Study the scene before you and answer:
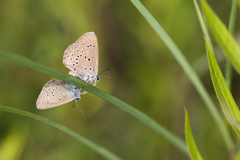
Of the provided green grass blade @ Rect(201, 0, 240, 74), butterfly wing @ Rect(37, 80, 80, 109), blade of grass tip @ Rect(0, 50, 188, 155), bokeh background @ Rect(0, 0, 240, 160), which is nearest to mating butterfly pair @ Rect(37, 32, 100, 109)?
butterfly wing @ Rect(37, 80, 80, 109)

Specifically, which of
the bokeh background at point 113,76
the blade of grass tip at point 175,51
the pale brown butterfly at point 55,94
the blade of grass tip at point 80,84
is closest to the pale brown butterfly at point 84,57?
the pale brown butterfly at point 55,94

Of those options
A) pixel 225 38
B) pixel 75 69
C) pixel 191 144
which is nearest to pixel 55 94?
pixel 75 69

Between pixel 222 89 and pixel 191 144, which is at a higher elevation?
pixel 222 89

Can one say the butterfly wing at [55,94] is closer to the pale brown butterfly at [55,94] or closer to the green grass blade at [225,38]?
the pale brown butterfly at [55,94]

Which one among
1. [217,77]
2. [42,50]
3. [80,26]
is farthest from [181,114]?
[217,77]

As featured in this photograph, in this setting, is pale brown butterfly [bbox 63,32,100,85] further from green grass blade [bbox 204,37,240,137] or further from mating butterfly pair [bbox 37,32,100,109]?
green grass blade [bbox 204,37,240,137]

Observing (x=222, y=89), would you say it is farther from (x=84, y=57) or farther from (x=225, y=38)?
(x=84, y=57)

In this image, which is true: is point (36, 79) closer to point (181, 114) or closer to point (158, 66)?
point (158, 66)

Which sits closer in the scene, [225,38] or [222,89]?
[225,38]
